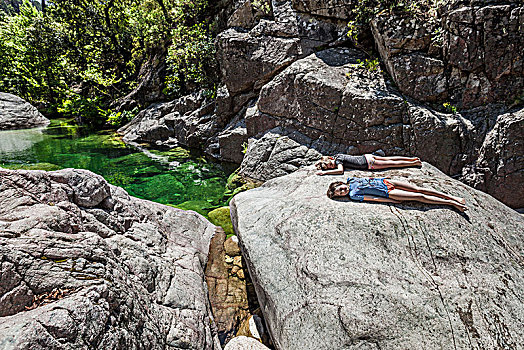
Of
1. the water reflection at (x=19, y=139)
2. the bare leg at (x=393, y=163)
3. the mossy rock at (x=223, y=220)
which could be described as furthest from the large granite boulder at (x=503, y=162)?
the water reflection at (x=19, y=139)

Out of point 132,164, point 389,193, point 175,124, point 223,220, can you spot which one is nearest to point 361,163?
point 389,193

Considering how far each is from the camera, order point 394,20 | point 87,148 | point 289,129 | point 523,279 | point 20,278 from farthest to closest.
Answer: point 87,148
point 289,129
point 394,20
point 523,279
point 20,278

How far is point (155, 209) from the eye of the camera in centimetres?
590

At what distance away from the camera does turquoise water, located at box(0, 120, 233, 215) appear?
34.1 feet

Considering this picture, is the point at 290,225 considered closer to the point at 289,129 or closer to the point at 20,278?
the point at 20,278

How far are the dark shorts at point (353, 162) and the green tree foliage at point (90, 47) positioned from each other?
1347cm

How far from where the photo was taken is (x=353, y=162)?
→ 6.40 m

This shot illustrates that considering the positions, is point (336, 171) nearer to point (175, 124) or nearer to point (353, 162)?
point (353, 162)

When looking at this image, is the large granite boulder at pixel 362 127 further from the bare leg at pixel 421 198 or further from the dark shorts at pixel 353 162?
the bare leg at pixel 421 198

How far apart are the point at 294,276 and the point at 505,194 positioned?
367 inches

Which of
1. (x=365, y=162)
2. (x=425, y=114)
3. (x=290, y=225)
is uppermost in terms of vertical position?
(x=425, y=114)

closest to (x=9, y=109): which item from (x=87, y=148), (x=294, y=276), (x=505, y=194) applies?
(x=87, y=148)

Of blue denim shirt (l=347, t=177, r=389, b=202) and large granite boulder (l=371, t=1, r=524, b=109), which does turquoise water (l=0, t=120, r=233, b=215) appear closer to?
blue denim shirt (l=347, t=177, r=389, b=202)

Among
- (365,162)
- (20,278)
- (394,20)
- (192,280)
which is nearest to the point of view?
(20,278)
